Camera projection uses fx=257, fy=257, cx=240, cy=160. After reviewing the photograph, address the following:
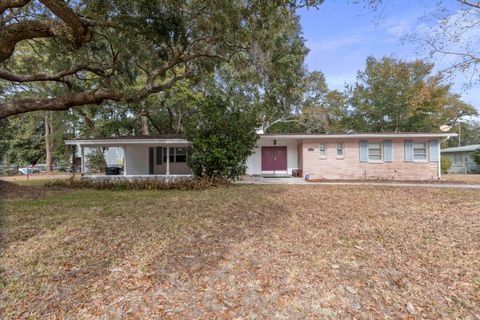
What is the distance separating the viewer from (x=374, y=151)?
14.1m

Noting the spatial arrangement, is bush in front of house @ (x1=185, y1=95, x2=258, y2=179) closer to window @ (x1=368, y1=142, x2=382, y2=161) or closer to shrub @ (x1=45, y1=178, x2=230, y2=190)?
shrub @ (x1=45, y1=178, x2=230, y2=190)

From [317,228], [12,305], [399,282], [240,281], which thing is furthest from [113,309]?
[317,228]

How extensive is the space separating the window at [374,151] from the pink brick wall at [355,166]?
0.89 ft

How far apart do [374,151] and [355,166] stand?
133cm

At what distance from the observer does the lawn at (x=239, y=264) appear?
2588 millimetres

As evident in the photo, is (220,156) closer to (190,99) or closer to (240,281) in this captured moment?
(240,281)

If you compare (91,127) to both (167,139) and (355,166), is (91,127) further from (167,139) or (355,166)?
(355,166)

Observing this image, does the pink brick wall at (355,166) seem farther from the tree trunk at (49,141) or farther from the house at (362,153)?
the tree trunk at (49,141)

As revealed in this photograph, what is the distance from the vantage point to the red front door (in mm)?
15953

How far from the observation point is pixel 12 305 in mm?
2580

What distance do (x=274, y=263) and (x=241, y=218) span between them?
2058 mm

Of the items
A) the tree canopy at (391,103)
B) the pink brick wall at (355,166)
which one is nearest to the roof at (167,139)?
the pink brick wall at (355,166)

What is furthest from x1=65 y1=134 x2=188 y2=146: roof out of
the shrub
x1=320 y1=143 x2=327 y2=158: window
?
x1=320 y1=143 x2=327 y2=158: window

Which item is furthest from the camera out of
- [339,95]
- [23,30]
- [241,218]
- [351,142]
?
[339,95]
